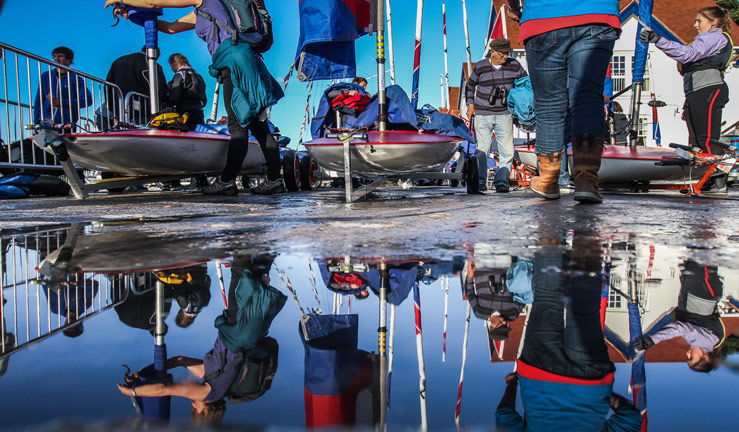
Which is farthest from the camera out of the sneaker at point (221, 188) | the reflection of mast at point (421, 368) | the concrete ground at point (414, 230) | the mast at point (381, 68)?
the sneaker at point (221, 188)

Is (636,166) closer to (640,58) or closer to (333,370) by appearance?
(640,58)

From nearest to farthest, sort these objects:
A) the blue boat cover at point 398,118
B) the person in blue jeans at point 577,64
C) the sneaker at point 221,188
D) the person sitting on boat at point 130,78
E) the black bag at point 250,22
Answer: the person in blue jeans at point 577,64 → the black bag at point 250,22 → the blue boat cover at point 398,118 → the sneaker at point 221,188 → the person sitting on boat at point 130,78

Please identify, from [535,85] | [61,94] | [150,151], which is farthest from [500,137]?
[61,94]

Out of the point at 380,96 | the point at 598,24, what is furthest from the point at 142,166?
the point at 598,24

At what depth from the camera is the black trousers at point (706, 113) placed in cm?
536

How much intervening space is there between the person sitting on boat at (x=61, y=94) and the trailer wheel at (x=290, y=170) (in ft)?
8.71

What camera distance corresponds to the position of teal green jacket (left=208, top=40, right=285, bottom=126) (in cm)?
467

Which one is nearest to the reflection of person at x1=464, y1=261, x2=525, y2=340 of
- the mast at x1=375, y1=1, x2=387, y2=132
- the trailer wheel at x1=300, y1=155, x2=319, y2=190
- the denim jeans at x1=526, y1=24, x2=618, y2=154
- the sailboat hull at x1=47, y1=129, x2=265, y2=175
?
the denim jeans at x1=526, y1=24, x2=618, y2=154

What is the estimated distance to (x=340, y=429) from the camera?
0.44 m

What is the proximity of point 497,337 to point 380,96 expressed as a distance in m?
4.39

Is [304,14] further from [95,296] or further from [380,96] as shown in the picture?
[95,296]

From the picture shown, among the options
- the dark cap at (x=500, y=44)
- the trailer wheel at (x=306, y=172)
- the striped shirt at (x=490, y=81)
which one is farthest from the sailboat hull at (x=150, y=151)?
the dark cap at (x=500, y=44)

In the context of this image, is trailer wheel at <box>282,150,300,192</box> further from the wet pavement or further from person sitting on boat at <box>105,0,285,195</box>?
the wet pavement

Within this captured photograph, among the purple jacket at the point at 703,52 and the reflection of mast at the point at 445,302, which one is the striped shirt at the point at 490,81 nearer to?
the purple jacket at the point at 703,52
